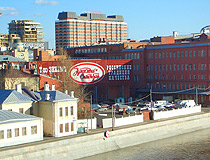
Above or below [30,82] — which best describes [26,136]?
below

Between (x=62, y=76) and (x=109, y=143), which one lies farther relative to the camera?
(x=62, y=76)

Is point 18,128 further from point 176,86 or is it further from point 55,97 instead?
point 176,86

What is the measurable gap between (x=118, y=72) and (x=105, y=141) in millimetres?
47441

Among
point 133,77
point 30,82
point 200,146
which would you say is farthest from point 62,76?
point 200,146

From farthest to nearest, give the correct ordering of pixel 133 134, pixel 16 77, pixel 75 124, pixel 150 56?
pixel 150 56, pixel 16 77, pixel 133 134, pixel 75 124

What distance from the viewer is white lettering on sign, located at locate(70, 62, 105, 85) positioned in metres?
101

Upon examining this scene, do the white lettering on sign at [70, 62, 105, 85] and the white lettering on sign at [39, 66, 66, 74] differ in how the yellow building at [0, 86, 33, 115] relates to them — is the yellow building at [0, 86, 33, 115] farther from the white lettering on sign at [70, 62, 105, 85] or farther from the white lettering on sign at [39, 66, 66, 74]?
the white lettering on sign at [70, 62, 105, 85]

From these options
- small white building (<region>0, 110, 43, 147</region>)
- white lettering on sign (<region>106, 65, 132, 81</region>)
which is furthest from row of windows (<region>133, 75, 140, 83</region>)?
small white building (<region>0, 110, 43, 147</region>)

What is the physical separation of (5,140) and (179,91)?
61300 mm

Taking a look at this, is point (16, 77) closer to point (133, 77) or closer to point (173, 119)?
point (173, 119)

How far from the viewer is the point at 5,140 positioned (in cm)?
5369

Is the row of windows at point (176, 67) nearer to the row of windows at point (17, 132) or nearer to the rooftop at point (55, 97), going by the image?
the rooftop at point (55, 97)

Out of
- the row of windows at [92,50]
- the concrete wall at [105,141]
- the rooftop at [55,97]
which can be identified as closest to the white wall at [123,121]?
Result: the concrete wall at [105,141]

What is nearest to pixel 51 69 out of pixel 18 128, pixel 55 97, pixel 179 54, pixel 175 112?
pixel 179 54
